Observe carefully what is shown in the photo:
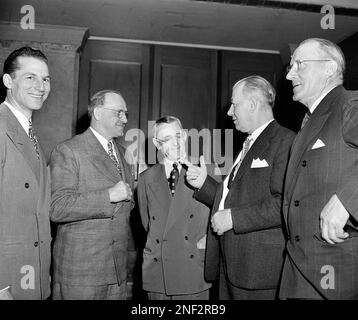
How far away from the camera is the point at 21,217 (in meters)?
1.72

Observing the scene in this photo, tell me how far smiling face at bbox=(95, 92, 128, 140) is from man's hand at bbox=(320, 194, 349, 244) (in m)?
1.46

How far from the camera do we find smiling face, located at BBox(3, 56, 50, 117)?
1.87 meters

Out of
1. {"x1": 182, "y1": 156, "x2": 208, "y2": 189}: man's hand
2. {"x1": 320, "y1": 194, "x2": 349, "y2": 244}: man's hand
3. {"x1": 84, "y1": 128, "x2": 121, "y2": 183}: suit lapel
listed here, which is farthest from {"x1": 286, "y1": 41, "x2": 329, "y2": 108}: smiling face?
{"x1": 84, "y1": 128, "x2": 121, "y2": 183}: suit lapel

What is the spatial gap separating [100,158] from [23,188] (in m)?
0.60

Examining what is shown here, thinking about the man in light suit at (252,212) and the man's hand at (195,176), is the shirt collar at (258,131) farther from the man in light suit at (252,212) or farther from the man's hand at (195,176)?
the man's hand at (195,176)

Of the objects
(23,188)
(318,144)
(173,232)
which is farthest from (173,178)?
(318,144)

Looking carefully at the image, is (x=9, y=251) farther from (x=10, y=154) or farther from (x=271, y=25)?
(x=271, y=25)

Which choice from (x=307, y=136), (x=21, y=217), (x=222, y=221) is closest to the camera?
(x=307, y=136)

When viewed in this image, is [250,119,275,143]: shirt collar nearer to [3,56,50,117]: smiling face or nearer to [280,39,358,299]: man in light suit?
[280,39,358,299]: man in light suit

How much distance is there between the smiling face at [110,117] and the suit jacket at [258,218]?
85 centimetres

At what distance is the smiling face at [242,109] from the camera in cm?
220

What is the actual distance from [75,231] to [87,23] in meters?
2.72

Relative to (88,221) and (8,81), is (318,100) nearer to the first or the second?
(88,221)

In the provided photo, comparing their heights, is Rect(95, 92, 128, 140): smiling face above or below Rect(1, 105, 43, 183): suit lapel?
above
